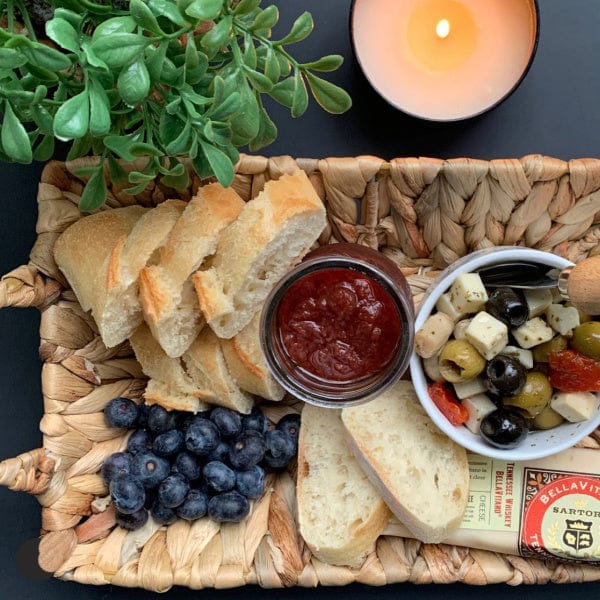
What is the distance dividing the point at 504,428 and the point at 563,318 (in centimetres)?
20

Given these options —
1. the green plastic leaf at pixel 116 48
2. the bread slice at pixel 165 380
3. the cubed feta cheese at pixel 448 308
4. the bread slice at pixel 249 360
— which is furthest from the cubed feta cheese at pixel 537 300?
the green plastic leaf at pixel 116 48

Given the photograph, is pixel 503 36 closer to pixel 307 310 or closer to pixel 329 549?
pixel 307 310

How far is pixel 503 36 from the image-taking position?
4.65 feet

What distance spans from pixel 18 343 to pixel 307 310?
632 mm

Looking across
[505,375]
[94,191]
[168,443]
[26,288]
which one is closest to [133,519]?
[168,443]

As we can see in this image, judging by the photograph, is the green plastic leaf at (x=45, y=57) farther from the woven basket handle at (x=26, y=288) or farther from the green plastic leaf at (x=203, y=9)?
the woven basket handle at (x=26, y=288)

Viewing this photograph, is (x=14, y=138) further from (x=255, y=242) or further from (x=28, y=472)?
(x=28, y=472)

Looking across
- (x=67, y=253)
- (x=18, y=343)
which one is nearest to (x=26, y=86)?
(x=67, y=253)

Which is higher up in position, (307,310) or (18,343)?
(307,310)

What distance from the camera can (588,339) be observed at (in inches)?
49.7

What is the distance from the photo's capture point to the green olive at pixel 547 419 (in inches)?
52.9

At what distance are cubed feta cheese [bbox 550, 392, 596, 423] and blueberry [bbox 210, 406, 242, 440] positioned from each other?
0.54m

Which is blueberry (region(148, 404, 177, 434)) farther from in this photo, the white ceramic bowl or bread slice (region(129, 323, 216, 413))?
the white ceramic bowl

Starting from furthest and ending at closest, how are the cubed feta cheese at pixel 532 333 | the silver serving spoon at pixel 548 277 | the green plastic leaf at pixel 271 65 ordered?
1. the cubed feta cheese at pixel 532 333
2. the silver serving spoon at pixel 548 277
3. the green plastic leaf at pixel 271 65
